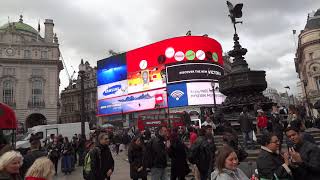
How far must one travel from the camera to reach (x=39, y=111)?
55.0 meters

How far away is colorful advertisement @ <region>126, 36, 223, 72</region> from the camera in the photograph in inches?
2112

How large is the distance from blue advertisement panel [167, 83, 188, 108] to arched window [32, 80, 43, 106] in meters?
23.4

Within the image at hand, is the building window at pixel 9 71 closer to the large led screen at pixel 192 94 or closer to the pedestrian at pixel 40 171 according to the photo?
the large led screen at pixel 192 94

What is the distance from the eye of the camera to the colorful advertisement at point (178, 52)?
53.7 meters

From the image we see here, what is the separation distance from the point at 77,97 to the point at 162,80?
45.5 meters

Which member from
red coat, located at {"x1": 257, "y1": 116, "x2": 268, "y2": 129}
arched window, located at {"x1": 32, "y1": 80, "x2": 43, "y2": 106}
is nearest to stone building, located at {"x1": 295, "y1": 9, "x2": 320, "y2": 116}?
arched window, located at {"x1": 32, "y1": 80, "x2": 43, "y2": 106}

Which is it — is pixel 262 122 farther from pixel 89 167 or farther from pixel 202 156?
pixel 89 167

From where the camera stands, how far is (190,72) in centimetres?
5206

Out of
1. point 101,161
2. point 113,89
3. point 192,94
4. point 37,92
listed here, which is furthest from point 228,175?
point 113,89

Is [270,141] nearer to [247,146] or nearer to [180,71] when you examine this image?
[247,146]

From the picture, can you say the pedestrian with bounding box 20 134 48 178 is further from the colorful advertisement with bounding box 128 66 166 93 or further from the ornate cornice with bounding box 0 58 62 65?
the ornate cornice with bounding box 0 58 62 65

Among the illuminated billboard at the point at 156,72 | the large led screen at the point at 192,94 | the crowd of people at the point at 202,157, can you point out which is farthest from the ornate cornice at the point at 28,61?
the crowd of people at the point at 202,157

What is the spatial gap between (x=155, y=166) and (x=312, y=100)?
182 feet

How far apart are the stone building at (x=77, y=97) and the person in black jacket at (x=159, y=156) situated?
7824cm
